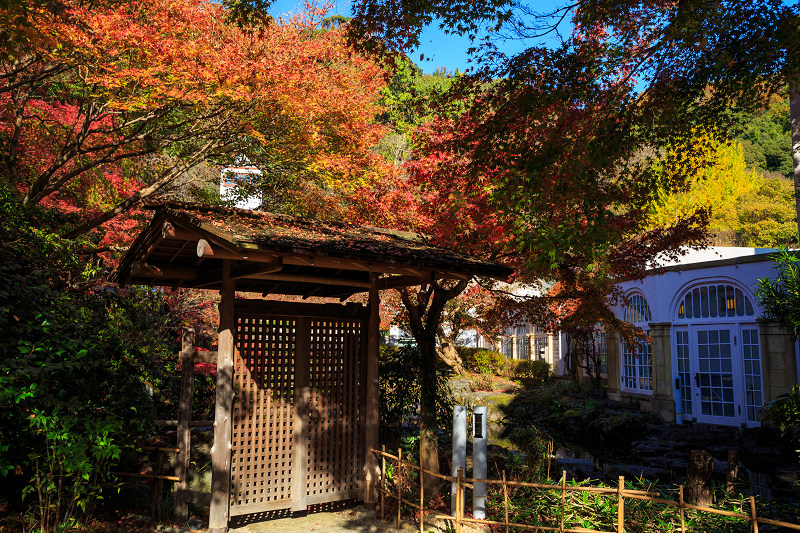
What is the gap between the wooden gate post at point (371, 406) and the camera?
749 centimetres

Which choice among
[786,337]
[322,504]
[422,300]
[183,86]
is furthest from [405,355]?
[786,337]

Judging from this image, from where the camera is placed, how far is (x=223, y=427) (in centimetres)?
649

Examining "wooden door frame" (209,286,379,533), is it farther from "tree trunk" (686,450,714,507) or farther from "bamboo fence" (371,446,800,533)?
"tree trunk" (686,450,714,507)

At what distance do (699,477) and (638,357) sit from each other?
42.3 feet

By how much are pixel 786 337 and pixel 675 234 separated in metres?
6.93

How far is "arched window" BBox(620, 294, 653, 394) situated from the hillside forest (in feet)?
27.1

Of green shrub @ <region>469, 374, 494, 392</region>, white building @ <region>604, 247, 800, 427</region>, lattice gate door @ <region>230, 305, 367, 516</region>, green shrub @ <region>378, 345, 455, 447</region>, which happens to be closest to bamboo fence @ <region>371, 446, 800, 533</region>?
lattice gate door @ <region>230, 305, 367, 516</region>

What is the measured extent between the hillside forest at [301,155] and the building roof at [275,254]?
108cm

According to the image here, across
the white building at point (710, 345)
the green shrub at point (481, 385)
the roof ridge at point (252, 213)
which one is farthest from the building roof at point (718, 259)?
the roof ridge at point (252, 213)

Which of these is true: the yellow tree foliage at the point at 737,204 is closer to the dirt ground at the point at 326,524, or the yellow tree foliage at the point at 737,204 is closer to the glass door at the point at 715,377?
the glass door at the point at 715,377

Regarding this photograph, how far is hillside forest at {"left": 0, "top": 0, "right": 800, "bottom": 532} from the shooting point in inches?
241

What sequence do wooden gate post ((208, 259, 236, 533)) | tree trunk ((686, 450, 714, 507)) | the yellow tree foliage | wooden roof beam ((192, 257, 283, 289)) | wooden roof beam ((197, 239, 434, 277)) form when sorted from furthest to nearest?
the yellow tree foliage, tree trunk ((686, 450, 714, 507)), wooden gate post ((208, 259, 236, 533)), wooden roof beam ((192, 257, 283, 289)), wooden roof beam ((197, 239, 434, 277))

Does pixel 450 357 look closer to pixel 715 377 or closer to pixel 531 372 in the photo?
pixel 531 372

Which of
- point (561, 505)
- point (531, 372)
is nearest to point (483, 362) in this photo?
point (531, 372)
